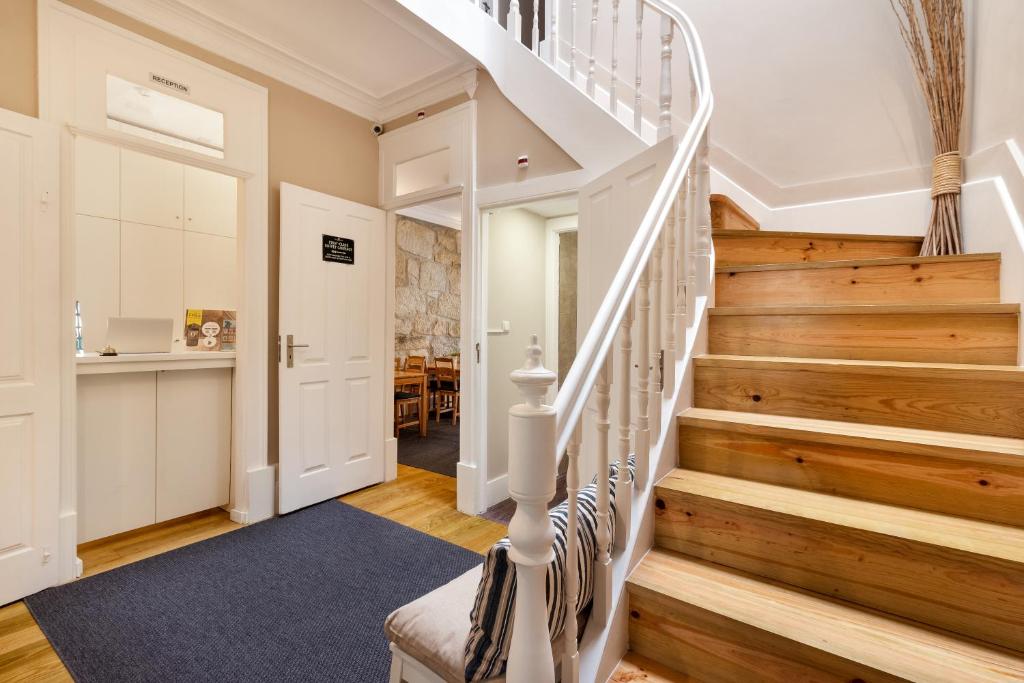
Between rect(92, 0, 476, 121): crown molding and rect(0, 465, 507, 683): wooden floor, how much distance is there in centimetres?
275

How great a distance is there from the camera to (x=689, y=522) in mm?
1348

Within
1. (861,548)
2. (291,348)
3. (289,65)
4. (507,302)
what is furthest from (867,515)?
(289,65)

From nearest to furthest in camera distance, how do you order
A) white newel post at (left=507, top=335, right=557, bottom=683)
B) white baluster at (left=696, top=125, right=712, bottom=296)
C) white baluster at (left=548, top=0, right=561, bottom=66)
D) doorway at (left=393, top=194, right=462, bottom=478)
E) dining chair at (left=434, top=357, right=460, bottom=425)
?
1. white newel post at (left=507, top=335, right=557, bottom=683)
2. white baluster at (left=696, top=125, right=712, bottom=296)
3. white baluster at (left=548, top=0, right=561, bottom=66)
4. doorway at (left=393, top=194, right=462, bottom=478)
5. dining chair at (left=434, top=357, right=460, bottom=425)

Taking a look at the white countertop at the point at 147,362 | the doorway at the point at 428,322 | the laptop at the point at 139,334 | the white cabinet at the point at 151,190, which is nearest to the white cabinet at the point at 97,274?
the white cabinet at the point at 151,190

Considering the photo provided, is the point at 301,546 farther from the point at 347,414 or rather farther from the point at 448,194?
the point at 448,194

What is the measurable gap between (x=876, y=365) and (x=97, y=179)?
4.35m

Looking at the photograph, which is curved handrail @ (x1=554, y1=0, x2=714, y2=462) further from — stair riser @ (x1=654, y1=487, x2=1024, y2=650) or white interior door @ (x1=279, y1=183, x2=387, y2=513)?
white interior door @ (x1=279, y1=183, x2=387, y2=513)

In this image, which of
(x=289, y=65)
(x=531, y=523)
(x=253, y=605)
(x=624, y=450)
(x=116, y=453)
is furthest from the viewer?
(x=289, y=65)

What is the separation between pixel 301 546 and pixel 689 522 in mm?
2156

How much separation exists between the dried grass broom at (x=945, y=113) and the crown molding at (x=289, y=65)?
235 centimetres

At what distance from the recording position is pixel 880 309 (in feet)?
5.17

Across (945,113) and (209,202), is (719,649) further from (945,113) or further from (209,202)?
(209,202)

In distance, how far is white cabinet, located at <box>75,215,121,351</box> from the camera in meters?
3.09

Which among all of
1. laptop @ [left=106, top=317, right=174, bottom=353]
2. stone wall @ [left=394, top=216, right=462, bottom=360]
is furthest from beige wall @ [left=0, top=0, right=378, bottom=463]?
stone wall @ [left=394, top=216, right=462, bottom=360]
